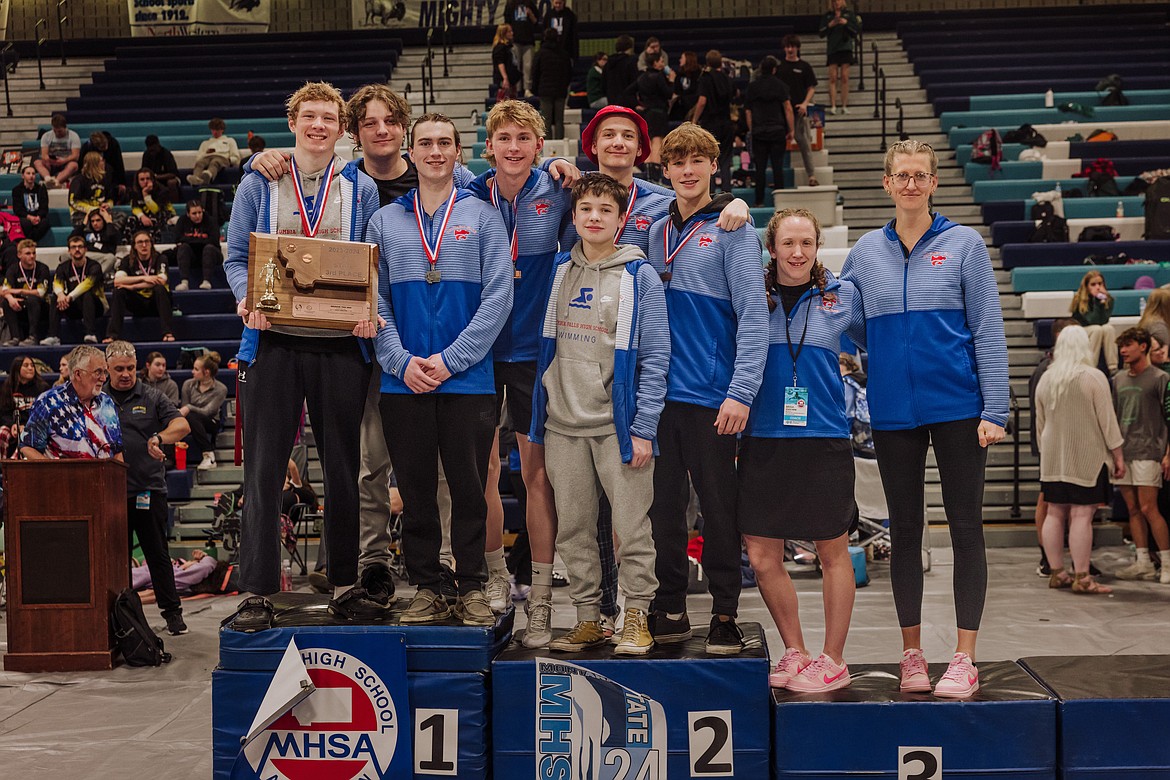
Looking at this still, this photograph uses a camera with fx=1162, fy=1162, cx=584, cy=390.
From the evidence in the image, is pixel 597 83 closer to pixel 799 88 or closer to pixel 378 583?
pixel 799 88

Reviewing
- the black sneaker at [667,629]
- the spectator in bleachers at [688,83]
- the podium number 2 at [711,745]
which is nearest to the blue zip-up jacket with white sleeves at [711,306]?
the black sneaker at [667,629]

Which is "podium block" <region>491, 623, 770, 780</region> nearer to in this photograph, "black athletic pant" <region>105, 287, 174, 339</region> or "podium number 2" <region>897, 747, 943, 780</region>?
"podium number 2" <region>897, 747, 943, 780</region>

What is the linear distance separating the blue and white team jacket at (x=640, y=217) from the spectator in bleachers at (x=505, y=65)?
10.1 m

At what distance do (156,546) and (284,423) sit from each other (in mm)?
3359

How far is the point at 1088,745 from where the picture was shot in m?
3.80

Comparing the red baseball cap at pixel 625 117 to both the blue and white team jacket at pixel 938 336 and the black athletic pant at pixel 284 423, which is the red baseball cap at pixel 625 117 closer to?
the blue and white team jacket at pixel 938 336

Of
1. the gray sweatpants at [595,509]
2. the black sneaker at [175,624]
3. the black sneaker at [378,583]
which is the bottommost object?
the black sneaker at [175,624]

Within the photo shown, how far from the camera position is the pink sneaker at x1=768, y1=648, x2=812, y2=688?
4.11 meters

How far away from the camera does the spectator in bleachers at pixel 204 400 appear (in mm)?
9906

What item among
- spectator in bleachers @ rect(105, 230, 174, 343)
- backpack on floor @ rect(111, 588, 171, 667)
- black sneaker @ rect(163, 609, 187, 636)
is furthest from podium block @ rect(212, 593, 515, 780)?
spectator in bleachers @ rect(105, 230, 174, 343)

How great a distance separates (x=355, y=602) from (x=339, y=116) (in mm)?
1730

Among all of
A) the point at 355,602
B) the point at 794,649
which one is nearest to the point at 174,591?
the point at 355,602

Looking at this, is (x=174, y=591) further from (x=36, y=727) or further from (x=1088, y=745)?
(x=1088, y=745)

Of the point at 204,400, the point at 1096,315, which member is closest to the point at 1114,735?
the point at 1096,315
